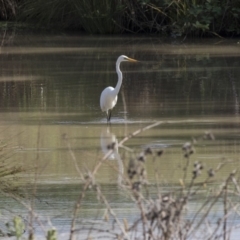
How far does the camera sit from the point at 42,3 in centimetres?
2303

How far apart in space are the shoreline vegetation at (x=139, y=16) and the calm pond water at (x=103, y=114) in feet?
2.80

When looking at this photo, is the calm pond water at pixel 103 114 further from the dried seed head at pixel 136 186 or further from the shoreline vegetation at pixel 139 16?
the shoreline vegetation at pixel 139 16

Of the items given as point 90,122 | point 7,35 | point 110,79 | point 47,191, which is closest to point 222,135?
point 90,122

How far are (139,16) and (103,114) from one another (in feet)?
37.8

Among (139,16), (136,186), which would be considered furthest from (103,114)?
(139,16)

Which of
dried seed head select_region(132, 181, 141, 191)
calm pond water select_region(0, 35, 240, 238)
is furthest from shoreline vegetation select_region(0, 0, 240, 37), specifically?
dried seed head select_region(132, 181, 141, 191)

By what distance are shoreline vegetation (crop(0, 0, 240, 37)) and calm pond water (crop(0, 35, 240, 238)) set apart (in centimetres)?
85

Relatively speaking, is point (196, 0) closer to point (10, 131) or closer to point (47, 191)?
point (10, 131)

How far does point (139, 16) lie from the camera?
21.7m

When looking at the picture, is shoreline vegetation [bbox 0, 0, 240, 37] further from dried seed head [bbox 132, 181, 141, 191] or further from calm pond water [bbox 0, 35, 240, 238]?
dried seed head [bbox 132, 181, 141, 191]

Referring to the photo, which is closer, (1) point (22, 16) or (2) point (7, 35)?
(2) point (7, 35)

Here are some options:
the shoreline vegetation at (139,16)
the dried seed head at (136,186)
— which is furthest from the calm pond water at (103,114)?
the shoreline vegetation at (139,16)

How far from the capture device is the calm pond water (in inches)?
257

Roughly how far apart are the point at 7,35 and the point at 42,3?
70.4 inches
